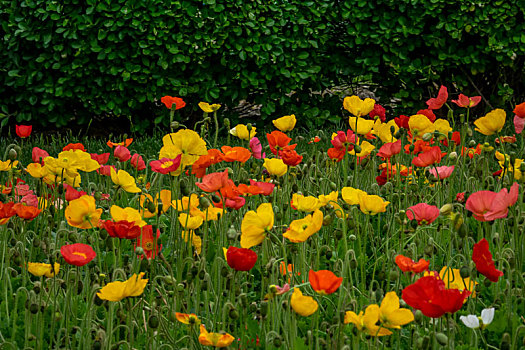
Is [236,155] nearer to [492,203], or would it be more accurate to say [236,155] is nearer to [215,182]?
[215,182]

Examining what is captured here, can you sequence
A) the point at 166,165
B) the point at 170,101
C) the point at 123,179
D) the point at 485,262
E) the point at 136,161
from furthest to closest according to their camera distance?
the point at 136,161 < the point at 170,101 < the point at 123,179 < the point at 166,165 < the point at 485,262

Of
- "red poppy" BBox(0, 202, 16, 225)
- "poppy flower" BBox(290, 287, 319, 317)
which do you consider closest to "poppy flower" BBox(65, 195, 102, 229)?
"red poppy" BBox(0, 202, 16, 225)

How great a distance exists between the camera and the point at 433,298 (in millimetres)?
1254

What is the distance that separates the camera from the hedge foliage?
544cm

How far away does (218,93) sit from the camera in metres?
5.73

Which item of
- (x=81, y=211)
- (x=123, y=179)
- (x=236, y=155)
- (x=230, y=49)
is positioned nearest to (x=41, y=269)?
(x=81, y=211)

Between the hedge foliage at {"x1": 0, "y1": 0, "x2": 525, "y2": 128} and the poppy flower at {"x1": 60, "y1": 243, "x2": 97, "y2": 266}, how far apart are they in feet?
13.0

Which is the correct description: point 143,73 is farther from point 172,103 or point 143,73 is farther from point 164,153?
point 164,153

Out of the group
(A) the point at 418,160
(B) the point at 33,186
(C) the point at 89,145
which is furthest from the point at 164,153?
(C) the point at 89,145

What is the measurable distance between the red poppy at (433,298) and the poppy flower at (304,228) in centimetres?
37

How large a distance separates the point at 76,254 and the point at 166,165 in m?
0.65

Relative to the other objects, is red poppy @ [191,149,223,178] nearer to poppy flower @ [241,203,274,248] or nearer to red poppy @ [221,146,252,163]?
red poppy @ [221,146,252,163]

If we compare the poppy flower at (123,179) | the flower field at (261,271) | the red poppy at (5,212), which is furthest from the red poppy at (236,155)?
the red poppy at (5,212)

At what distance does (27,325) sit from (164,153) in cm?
76
